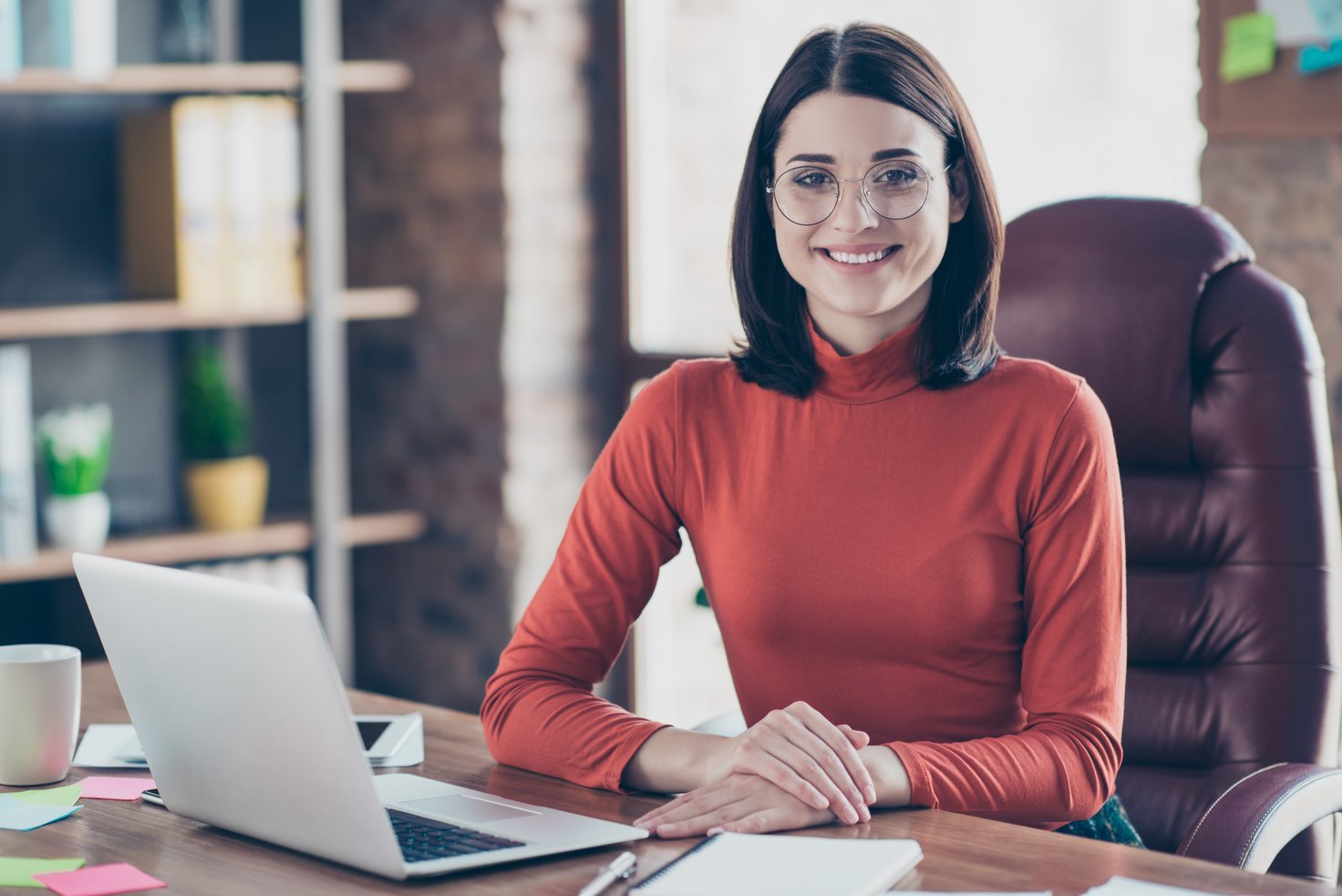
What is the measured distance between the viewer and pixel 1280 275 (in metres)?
2.33

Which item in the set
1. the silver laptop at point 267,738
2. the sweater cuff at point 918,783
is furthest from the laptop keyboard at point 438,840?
the sweater cuff at point 918,783

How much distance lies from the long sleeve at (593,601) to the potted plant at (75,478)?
1.49 meters

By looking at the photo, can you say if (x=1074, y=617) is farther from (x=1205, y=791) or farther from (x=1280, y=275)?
(x=1280, y=275)

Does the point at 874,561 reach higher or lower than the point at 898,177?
lower

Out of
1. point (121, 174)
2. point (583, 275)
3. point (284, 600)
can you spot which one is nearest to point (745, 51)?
point (583, 275)

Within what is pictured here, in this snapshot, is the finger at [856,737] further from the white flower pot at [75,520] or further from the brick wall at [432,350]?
the brick wall at [432,350]

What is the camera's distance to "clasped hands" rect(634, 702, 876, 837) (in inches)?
50.3

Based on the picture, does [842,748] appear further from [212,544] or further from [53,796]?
[212,544]

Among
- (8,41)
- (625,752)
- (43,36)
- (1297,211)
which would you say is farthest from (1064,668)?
(43,36)

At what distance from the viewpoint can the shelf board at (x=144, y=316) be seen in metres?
2.80

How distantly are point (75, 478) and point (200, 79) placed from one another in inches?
29.9

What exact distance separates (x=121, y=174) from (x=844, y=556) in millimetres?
2045

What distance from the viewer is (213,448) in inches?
120

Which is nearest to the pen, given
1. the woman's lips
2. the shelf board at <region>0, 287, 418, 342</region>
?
the woman's lips
